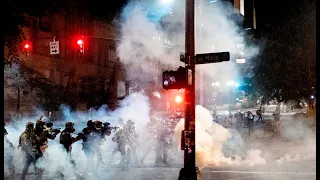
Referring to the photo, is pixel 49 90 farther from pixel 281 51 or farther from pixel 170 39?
pixel 281 51

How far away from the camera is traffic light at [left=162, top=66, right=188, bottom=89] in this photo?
812 cm

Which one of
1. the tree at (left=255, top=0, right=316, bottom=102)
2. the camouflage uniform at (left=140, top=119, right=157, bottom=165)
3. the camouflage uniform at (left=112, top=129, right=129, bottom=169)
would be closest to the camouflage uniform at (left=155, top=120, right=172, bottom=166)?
the camouflage uniform at (left=140, top=119, right=157, bottom=165)

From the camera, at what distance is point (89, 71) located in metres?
35.3

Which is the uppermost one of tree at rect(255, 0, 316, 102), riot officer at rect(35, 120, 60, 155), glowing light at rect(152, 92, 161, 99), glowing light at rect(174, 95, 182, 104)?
tree at rect(255, 0, 316, 102)

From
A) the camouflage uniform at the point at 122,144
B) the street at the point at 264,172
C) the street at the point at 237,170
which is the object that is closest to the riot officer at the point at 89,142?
the street at the point at 237,170

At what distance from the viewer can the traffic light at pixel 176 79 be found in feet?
26.7

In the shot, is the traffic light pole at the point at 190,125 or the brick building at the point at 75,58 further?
the brick building at the point at 75,58

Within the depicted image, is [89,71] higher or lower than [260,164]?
higher

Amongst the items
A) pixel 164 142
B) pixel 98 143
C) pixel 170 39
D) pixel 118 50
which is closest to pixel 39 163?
pixel 98 143

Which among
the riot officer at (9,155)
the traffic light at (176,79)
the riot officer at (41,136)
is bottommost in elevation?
the riot officer at (9,155)

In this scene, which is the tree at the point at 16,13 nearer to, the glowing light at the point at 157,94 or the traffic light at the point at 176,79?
the traffic light at the point at 176,79

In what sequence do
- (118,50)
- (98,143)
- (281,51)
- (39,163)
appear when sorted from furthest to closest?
(118,50) → (281,51) → (98,143) → (39,163)

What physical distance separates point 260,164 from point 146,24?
10469 millimetres

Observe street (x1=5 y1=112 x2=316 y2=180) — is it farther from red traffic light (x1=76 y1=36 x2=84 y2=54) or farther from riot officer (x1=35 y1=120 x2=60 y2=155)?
red traffic light (x1=76 y1=36 x2=84 y2=54)
